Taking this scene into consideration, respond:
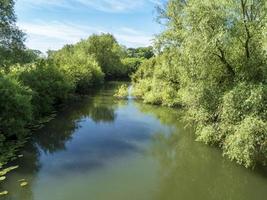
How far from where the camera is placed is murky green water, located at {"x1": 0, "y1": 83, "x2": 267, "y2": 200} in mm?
15336

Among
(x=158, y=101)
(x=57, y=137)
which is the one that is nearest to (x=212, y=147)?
(x=57, y=137)

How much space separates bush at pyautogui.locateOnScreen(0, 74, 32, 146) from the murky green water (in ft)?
4.95

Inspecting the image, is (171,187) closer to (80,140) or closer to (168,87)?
(80,140)

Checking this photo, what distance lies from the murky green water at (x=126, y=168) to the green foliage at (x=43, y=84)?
2504mm

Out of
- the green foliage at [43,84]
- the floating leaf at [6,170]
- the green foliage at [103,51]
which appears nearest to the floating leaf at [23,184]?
the floating leaf at [6,170]

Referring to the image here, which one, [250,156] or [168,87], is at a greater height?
[168,87]

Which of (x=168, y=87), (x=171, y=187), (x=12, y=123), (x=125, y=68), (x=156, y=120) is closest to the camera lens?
(x=171, y=187)

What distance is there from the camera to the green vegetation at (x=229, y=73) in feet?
56.6

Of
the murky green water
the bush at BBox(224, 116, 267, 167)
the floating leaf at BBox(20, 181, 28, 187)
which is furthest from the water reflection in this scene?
the floating leaf at BBox(20, 181, 28, 187)

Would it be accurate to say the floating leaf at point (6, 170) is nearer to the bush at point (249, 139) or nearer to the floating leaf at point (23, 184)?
the floating leaf at point (23, 184)

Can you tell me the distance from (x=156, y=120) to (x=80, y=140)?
33.6 ft

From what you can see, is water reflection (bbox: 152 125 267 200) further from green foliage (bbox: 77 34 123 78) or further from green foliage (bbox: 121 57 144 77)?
green foliage (bbox: 121 57 144 77)

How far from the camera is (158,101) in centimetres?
4216

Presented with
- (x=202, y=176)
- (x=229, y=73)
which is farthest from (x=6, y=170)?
(x=229, y=73)
